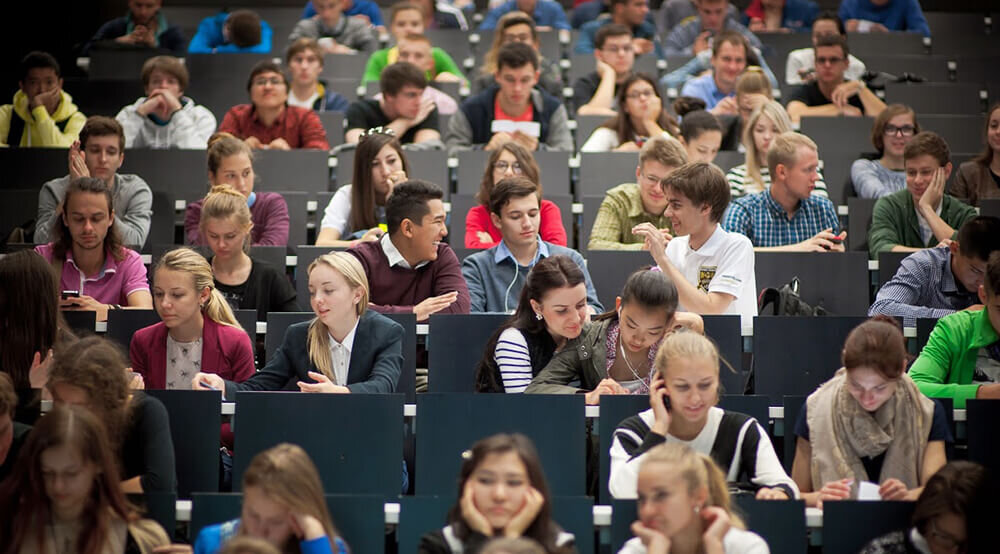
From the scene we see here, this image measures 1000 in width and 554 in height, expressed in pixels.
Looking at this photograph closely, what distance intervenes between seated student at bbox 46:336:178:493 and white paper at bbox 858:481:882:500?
5.45ft

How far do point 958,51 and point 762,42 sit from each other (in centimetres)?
110

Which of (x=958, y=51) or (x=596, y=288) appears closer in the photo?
(x=596, y=288)

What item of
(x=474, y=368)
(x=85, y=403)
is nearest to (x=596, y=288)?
(x=474, y=368)

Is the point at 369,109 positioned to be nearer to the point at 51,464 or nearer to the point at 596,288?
the point at 596,288

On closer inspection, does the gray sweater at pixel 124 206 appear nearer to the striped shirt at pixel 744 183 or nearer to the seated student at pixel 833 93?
the striped shirt at pixel 744 183

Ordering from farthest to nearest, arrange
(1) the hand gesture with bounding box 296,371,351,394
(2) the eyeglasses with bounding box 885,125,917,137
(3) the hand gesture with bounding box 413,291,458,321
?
(2) the eyeglasses with bounding box 885,125,917,137 → (3) the hand gesture with bounding box 413,291,458,321 → (1) the hand gesture with bounding box 296,371,351,394

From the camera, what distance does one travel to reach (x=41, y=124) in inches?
237

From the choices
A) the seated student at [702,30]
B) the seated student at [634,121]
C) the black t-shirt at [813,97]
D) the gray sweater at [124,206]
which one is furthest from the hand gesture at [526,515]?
the seated student at [702,30]

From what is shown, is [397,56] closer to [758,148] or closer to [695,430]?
[758,148]

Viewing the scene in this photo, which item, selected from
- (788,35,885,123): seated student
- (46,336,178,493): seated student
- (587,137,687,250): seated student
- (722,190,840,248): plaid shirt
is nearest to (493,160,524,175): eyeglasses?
(587,137,687,250): seated student

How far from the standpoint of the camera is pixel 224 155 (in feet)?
16.5

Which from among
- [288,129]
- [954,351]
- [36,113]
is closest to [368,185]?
[288,129]

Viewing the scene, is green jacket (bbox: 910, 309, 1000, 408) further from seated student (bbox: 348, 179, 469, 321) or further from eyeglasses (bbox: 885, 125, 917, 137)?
eyeglasses (bbox: 885, 125, 917, 137)

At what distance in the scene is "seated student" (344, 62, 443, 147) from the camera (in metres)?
→ 5.95
